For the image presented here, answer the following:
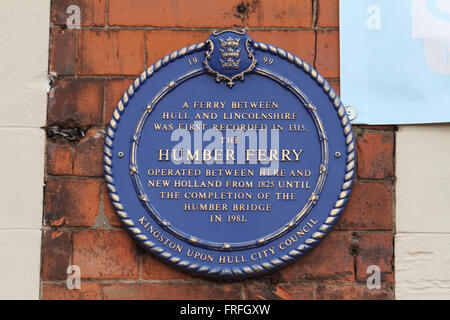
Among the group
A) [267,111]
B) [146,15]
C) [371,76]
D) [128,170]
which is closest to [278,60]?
[267,111]

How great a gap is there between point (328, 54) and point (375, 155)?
422 mm

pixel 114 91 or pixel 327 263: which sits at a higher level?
pixel 114 91

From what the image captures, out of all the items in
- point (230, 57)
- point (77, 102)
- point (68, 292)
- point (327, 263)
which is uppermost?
point (230, 57)

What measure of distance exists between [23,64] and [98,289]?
90 cm

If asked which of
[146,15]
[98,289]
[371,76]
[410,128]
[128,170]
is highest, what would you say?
[146,15]

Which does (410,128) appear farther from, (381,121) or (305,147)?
(305,147)

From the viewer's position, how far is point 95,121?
→ 2486 millimetres

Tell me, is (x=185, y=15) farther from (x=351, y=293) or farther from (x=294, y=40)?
(x=351, y=293)

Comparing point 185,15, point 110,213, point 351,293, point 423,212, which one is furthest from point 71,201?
point 423,212

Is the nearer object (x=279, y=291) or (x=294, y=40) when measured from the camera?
(x=279, y=291)

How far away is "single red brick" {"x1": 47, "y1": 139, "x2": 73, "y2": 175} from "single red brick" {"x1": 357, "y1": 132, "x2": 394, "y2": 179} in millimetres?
1088

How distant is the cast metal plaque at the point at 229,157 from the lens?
93.4 inches

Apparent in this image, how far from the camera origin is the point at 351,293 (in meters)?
2.40

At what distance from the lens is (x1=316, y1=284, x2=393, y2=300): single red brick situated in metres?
2.40
